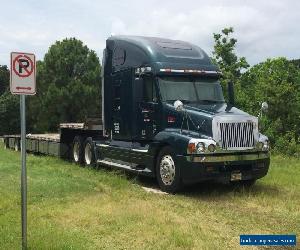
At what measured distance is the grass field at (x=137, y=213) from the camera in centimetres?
703

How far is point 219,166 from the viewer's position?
1087 centimetres

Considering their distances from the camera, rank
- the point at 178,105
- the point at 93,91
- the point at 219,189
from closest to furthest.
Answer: the point at 178,105 → the point at 219,189 → the point at 93,91

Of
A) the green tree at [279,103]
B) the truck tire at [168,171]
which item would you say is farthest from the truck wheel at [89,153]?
the green tree at [279,103]

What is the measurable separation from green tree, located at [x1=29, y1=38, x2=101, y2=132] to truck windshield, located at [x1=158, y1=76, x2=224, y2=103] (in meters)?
37.6

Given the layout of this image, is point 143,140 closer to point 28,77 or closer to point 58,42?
point 28,77

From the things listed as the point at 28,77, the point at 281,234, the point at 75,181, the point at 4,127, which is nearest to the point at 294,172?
the point at 75,181

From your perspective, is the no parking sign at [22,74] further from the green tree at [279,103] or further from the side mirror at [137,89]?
the green tree at [279,103]

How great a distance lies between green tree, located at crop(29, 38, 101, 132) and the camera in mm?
51219

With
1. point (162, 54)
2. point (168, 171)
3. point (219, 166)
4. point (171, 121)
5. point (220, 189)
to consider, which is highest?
point (162, 54)

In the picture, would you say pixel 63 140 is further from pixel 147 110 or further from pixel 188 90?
pixel 188 90

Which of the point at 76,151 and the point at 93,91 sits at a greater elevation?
the point at 93,91

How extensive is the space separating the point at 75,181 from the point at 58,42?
45.7 metres

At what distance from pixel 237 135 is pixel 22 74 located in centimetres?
579

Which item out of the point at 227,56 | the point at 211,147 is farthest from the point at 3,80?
the point at 211,147
